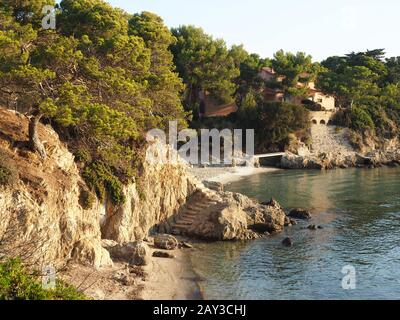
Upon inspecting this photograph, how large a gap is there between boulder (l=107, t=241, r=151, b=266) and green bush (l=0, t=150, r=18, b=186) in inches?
302

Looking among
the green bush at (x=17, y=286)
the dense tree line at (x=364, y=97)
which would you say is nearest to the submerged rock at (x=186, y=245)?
the green bush at (x=17, y=286)

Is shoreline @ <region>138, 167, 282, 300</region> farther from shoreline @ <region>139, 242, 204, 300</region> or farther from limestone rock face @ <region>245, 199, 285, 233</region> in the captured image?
limestone rock face @ <region>245, 199, 285, 233</region>

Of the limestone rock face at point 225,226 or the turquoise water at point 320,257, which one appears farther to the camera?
the limestone rock face at point 225,226

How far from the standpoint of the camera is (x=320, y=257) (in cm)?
2845

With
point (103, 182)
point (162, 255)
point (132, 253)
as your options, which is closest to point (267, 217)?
point (162, 255)

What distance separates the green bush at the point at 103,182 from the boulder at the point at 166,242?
3.69 meters

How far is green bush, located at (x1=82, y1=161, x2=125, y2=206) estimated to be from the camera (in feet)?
86.5

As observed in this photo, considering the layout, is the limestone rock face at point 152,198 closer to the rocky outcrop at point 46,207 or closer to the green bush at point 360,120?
the rocky outcrop at point 46,207

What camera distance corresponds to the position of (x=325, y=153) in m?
76.9

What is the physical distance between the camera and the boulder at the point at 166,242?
29.8m

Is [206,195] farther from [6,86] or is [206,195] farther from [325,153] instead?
[325,153]

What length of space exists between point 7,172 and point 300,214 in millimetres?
25927

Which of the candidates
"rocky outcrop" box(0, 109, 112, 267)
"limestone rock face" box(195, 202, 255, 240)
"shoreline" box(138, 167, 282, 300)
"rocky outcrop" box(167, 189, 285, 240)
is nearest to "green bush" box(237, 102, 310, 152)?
"rocky outcrop" box(167, 189, 285, 240)
